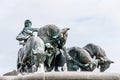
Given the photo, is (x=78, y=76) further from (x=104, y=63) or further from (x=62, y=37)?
(x=104, y=63)

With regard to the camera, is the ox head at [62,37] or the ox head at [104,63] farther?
the ox head at [104,63]

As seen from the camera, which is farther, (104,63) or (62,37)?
(104,63)

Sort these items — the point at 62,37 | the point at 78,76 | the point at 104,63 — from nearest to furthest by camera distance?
the point at 78,76 → the point at 62,37 → the point at 104,63

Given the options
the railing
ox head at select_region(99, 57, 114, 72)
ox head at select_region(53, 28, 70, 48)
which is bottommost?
the railing

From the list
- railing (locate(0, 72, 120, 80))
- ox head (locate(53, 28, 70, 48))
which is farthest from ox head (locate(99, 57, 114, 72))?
railing (locate(0, 72, 120, 80))

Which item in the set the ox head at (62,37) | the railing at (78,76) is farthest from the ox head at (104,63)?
the railing at (78,76)

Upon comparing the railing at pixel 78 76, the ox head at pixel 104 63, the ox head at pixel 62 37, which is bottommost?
the railing at pixel 78 76

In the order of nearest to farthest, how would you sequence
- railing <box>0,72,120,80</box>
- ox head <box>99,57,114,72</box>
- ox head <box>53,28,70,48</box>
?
railing <box>0,72,120,80</box> → ox head <box>53,28,70,48</box> → ox head <box>99,57,114,72</box>

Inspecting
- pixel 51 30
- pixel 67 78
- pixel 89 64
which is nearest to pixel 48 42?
pixel 51 30

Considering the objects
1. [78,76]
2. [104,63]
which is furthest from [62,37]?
[78,76]

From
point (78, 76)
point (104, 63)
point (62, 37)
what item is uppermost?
point (62, 37)

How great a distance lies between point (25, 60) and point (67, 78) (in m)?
3.95

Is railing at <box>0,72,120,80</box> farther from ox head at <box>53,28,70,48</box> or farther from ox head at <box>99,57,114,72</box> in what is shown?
ox head at <box>99,57,114,72</box>

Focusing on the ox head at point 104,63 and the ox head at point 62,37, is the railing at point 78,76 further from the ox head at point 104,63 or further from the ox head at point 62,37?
the ox head at point 104,63
